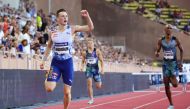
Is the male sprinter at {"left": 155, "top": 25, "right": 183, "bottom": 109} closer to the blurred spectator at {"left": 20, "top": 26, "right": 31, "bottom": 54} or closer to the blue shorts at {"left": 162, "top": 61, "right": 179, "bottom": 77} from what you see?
the blue shorts at {"left": 162, "top": 61, "right": 179, "bottom": 77}

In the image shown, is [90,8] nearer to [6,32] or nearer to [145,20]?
[145,20]

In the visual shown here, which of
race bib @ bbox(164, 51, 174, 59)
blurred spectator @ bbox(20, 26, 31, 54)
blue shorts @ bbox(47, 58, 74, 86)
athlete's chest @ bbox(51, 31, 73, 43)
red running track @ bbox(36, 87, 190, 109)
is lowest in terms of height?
red running track @ bbox(36, 87, 190, 109)

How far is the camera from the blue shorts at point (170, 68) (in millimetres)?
12148

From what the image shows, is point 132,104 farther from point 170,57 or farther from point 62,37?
point 62,37

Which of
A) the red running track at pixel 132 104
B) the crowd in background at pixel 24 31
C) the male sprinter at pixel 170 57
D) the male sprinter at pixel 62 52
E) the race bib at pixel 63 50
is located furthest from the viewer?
the crowd in background at pixel 24 31

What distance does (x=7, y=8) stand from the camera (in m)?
21.3

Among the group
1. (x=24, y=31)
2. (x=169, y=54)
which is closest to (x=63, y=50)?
(x=169, y=54)

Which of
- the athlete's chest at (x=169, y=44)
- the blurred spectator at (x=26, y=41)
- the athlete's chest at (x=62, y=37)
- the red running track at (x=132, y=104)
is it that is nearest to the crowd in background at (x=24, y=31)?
the blurred spectator at (x=26, y=41)

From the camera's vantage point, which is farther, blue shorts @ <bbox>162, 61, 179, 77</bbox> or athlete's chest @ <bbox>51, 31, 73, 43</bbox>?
blue shorts @ <bbox>162, 61, 179, 77</bbox>

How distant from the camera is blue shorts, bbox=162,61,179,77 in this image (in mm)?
12148

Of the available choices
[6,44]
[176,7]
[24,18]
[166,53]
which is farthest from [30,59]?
[176,7]

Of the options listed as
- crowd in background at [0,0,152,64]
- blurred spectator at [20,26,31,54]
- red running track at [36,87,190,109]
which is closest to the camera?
red running track at [36,87,190,109]

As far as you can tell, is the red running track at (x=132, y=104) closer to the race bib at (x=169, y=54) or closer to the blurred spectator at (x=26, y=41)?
the race bib at (x=169, y=54)

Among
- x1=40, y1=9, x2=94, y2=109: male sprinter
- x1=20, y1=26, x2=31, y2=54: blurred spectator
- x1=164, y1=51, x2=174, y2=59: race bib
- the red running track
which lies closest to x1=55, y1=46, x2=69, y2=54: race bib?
x1=40, y1=9, x2=94, y2=109: male sprinter
